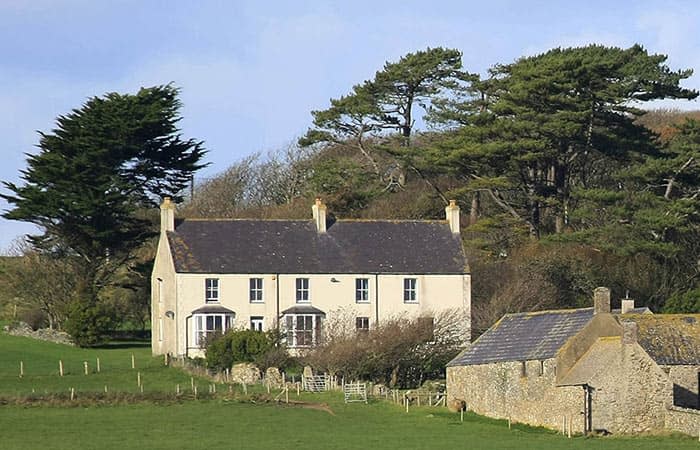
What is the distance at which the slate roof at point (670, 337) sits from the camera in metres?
65.1

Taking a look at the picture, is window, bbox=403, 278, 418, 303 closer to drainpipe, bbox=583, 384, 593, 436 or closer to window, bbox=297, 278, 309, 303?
Result: window, bbox=297, 278, 309, 303

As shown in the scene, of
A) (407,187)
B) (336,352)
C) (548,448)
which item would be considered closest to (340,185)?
(407,187)

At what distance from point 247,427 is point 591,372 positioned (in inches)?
448

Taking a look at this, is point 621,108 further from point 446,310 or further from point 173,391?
point 173,391

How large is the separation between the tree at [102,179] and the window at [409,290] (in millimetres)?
14216

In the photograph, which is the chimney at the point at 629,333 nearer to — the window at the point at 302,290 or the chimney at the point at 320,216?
the window at the point at 302,290

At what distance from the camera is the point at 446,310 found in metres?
86.6

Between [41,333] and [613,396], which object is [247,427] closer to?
[613,396]

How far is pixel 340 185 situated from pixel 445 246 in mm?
12606

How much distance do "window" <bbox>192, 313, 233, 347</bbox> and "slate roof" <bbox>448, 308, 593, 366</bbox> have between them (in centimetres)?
1595

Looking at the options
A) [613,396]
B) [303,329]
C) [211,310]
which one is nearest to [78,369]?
[211,310]

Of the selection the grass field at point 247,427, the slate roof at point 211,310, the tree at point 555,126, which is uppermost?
the tree at point 555,126

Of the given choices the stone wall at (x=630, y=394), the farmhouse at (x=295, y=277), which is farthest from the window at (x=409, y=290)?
the stone wall at (x=630, y=394)

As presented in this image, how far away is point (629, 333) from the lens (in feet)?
208
